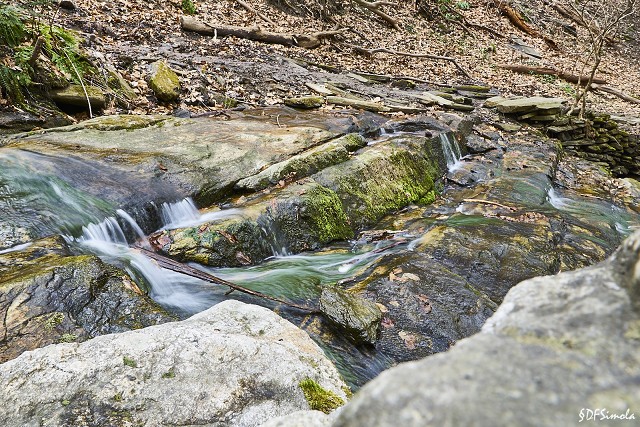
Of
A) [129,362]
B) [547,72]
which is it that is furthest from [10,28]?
[547,72]

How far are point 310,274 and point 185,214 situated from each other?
171 cm

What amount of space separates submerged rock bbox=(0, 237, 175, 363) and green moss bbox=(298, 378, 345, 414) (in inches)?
57.9

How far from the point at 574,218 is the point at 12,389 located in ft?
25.8

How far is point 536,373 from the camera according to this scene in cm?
81

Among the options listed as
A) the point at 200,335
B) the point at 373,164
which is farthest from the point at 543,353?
the point at 373,164

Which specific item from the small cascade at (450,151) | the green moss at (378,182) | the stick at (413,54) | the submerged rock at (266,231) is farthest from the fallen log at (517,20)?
the submerged rock at (266,231)

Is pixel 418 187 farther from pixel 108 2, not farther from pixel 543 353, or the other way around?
pixel 108 2

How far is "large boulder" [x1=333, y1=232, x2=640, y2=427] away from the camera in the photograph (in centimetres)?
73

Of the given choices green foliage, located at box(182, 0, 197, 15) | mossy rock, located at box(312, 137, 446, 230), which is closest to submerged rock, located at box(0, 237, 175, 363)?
mossy rock, located at box(312, 137, 446, 230)

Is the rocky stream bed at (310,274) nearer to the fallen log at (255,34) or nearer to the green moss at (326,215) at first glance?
the green moss at (326,215)

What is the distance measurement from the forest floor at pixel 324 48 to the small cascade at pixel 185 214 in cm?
319

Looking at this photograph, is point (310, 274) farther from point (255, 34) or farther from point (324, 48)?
point (324, 48)

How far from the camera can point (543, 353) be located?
87cm

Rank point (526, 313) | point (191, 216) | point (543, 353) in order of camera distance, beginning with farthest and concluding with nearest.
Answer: point (191, 216), point (526, 313), point (543, 353)
